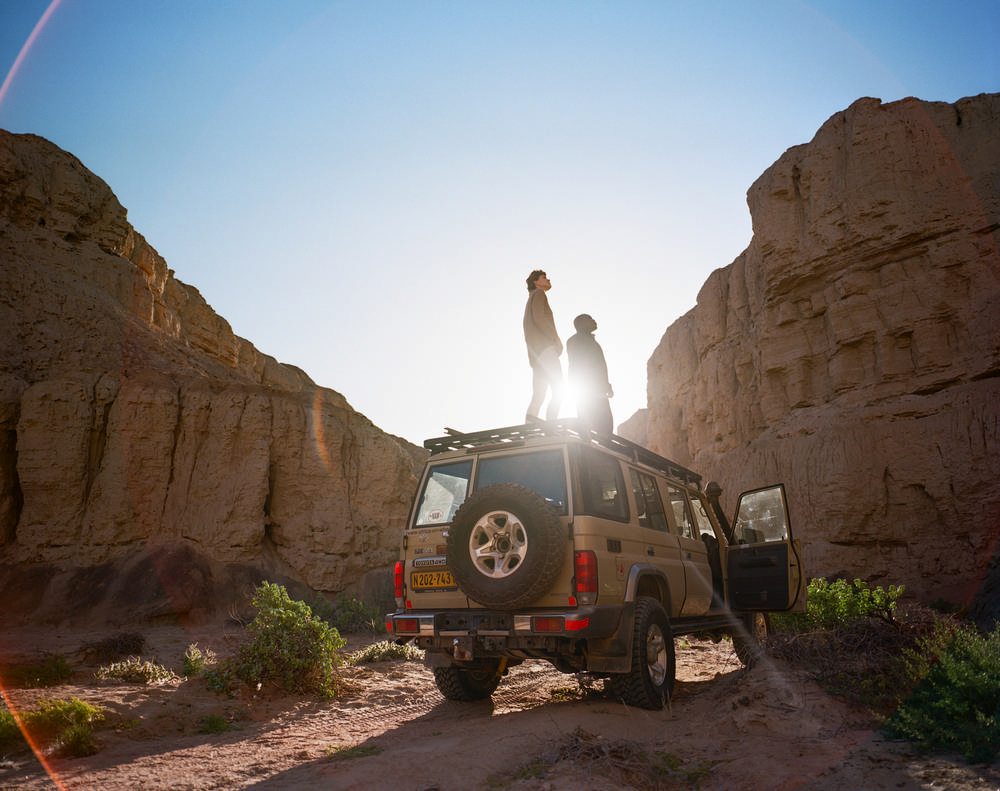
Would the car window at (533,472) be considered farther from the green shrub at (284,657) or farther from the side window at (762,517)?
the side window at (762,517)

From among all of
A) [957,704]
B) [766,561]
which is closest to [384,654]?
[766,561]

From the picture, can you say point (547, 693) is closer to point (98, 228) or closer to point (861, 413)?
point (861, 413)

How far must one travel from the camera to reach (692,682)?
7.72 meters

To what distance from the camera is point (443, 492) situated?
6391 millimetres

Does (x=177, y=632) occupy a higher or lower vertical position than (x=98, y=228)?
lower

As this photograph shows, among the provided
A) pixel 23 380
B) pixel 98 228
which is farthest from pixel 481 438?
pixel 98 228

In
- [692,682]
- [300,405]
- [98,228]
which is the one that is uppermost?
[98,228]

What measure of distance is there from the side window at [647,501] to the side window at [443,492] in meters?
1.76

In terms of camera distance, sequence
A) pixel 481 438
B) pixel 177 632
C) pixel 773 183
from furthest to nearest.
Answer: pixel 773 183 < pixel 177 632 < pixel 481 438

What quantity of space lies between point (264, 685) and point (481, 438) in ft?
13.0

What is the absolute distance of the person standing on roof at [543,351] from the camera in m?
7.84

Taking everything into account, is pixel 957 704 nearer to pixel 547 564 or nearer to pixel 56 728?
pixel 547 564

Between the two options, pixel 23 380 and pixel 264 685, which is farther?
pixel 23 380

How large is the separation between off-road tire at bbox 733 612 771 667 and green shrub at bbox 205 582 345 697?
5031 millimetres
